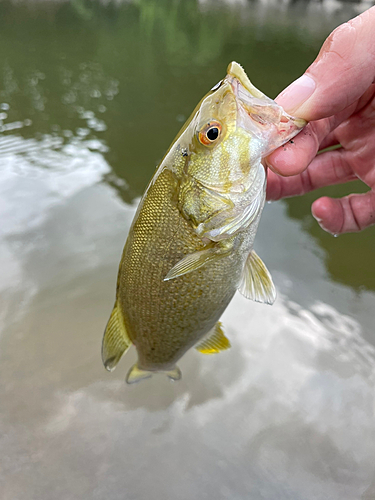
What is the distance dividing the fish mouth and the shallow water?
84.1 inches

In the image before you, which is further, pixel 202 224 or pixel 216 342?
pixel 216 342

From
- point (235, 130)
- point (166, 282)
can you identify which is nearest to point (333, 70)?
point (235, 130)

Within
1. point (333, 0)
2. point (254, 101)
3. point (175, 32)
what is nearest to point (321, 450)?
point (254, 101)

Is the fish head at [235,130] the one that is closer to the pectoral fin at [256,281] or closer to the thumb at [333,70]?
the thumb at [333,70]

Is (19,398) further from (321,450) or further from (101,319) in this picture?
(321,450)

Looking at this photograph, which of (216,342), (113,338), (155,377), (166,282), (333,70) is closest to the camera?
(333,70)

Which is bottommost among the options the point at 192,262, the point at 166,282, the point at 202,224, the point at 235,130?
the point at 166,282

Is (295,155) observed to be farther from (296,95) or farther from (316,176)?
(316,176)

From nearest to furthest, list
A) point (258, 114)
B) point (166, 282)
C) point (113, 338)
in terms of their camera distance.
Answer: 1. point (258, 114)
2. point (166, 282)
3. point (113, 338)

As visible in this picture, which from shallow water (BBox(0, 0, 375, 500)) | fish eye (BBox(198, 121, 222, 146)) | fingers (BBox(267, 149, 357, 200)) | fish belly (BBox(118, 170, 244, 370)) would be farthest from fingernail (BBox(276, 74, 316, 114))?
shallow water (BBox(0, 0, 375, 500))

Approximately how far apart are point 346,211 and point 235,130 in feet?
5.18

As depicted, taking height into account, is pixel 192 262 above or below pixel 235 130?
below

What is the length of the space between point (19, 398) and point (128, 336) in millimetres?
1393

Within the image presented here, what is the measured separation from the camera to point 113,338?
→ 197cm
